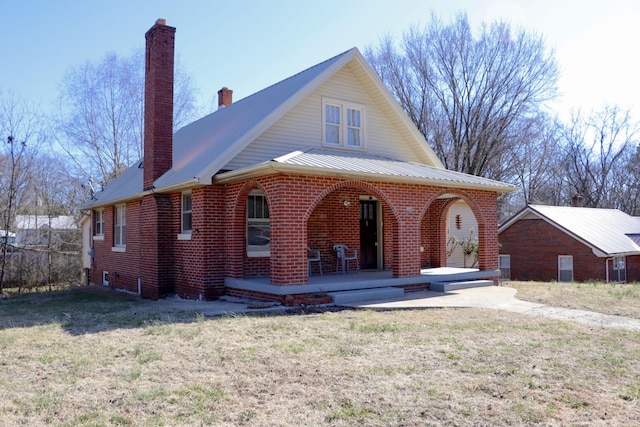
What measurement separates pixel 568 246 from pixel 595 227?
2723 mm

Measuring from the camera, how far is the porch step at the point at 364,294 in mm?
10763

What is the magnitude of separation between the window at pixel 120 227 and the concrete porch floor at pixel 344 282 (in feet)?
20.5

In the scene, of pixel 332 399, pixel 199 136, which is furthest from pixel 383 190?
pixel 332 399

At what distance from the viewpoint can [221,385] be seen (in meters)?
5.36

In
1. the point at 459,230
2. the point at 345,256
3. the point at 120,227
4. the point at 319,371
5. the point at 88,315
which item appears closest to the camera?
the point at 319,371

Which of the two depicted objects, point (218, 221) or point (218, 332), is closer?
point (218, 332)

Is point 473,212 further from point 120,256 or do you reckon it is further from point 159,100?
point 120,256

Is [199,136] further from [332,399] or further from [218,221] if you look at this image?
[332,399]

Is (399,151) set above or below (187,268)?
above

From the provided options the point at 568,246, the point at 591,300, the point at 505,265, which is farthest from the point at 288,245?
the point at 505,265

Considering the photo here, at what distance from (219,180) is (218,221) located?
1008 mm

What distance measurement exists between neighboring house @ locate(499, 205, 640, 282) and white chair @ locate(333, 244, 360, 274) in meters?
15.4

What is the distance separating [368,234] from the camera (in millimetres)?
15891

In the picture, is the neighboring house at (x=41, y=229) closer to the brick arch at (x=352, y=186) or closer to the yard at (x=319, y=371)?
the brick arch at (x=352, y=186)
